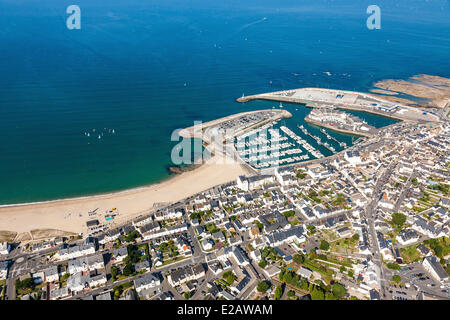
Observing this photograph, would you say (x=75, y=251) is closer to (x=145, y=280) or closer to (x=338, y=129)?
(x=145, y=280)

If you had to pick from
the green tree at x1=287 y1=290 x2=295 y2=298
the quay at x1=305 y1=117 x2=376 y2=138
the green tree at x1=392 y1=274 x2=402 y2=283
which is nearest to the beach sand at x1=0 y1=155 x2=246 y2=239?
the green tree at x1=287 y1=290 x2=295 y2=298

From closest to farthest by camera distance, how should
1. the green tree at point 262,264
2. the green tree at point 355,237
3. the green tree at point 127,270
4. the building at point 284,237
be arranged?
the green tree at point 127,270, the green tree at point 262,264, the building at point 284,237, the green tree at point 355,237

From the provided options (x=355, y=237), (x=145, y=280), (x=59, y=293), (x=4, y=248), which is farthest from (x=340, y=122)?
(x=4, y=248)

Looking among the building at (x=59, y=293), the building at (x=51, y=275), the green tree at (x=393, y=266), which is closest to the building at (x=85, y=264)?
the building at (x=51, y=275)

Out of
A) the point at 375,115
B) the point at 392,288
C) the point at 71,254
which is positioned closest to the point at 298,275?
the point at 392,288

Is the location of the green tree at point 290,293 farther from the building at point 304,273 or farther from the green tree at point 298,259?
the green tree at point 298,259

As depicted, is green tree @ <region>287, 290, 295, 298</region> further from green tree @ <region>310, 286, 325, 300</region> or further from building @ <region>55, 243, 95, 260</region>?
building @ <region>55, 243, 95, 260</region>
